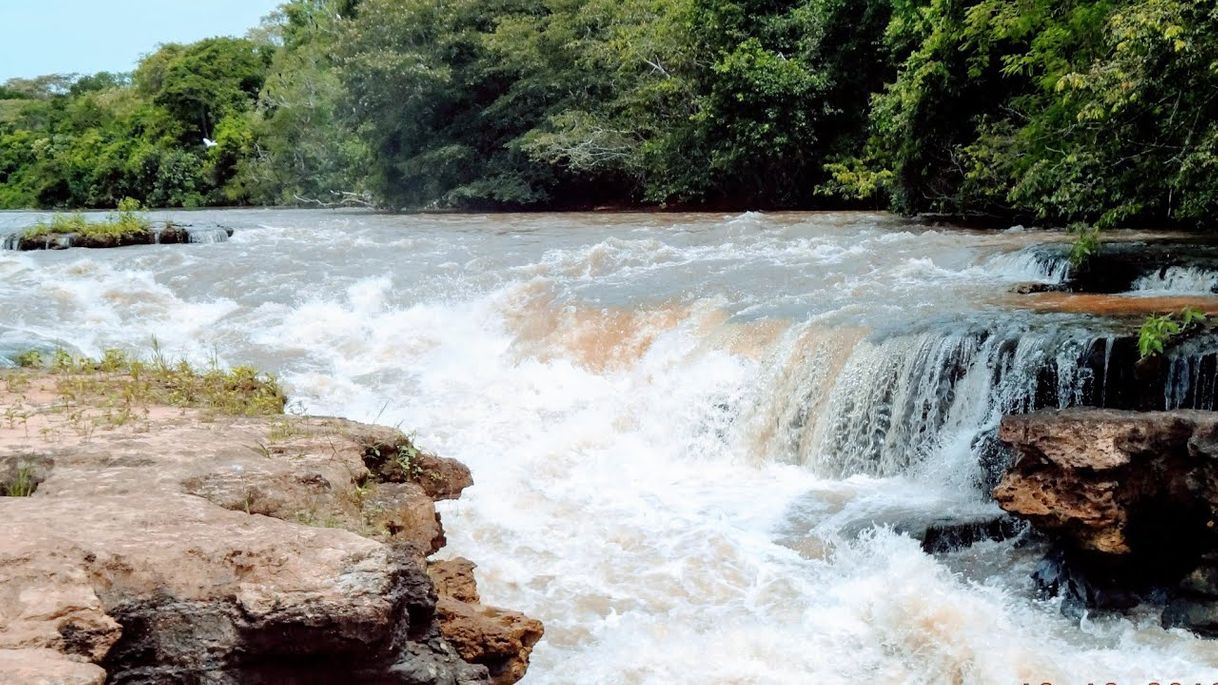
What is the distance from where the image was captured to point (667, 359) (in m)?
9.02

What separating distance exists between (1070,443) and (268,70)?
44966 millimetres

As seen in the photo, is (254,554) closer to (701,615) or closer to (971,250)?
(701,615)

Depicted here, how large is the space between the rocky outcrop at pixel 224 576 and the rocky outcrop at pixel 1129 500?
9.34 feet

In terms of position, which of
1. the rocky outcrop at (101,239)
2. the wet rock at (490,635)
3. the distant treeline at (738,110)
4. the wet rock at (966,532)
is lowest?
the wet rock at (966,532)

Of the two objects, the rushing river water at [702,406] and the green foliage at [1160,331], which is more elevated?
the green foliage at [1160,331]

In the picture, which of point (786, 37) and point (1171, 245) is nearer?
point (1171, 245)

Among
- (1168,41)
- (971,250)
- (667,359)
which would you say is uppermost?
(1168,41)

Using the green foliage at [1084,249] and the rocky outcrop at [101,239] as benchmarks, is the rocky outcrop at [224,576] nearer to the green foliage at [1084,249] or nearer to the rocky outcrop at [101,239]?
the green foliage at [1084,249]

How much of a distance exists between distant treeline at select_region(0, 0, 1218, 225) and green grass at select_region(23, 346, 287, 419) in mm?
6411

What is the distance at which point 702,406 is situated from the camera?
8.34 m

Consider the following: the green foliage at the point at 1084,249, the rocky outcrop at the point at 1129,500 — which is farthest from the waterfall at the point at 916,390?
the green foliage at the point at 1084,249

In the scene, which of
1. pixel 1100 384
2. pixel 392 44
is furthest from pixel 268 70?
pixel 1100 384

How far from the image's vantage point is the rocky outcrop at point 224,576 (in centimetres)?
260

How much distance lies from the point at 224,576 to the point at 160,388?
309 cm
